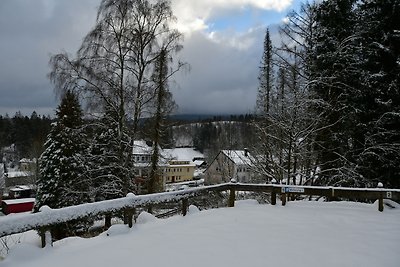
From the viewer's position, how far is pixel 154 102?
50.4ft

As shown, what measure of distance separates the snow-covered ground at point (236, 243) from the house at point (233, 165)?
26.8 ft

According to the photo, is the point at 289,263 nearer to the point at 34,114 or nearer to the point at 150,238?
the point at 150,238

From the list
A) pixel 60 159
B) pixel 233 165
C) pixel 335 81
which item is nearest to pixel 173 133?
pixel 233 165

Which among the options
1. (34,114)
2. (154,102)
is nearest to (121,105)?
(154,102)

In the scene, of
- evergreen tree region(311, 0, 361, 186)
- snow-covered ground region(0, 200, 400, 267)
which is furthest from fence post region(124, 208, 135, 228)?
evergreen tree region(311, 0, 361, 186)

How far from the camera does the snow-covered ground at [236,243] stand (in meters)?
4.89

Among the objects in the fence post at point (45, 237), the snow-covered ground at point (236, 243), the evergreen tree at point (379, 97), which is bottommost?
the snow-covered ground at point (236, 243)

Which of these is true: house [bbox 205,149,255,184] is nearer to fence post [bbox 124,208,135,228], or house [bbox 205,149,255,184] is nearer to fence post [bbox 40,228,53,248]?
fence post [bbox 124,208,135,228]

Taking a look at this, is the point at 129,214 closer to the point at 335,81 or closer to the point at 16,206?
the point at 335,81

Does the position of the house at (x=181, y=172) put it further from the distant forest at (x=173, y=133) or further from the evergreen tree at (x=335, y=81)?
the evergreen tree at (x=335, y=81)

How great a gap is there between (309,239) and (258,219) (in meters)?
1.82

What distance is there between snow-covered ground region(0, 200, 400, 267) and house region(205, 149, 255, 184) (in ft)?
26.8

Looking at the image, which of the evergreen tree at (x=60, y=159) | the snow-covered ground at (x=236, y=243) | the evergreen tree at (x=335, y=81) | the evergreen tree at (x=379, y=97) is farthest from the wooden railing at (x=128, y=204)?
the evergreen tree at (x=60, y=159)

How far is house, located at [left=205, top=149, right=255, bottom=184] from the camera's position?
17062 mm
